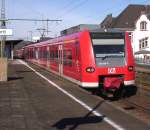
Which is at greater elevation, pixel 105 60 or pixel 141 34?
pixel 141 34

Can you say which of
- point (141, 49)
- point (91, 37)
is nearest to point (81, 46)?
point (91, 37)

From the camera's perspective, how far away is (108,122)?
11422mm

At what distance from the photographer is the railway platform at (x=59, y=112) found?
10922 millimetres

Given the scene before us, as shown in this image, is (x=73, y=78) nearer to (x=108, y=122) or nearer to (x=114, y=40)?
(x=114, y=40)

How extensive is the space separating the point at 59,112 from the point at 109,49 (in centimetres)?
493

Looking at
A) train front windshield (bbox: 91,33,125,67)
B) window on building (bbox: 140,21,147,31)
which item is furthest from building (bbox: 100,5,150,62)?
train front windshield (bbox: 91,33,125,67)

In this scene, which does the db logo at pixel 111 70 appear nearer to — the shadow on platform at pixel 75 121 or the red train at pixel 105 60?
the red train at pixel 105 60

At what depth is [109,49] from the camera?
1720 centimetres

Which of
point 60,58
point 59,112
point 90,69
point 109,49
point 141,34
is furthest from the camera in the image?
point 141,34

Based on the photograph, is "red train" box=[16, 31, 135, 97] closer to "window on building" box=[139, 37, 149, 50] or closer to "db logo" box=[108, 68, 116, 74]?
"db logo" box=[108, 68, 116, 74]

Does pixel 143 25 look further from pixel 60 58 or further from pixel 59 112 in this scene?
pixel 59 112

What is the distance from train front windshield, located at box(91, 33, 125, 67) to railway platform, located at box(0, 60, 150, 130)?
1.51 m

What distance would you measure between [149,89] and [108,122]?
10.4 m

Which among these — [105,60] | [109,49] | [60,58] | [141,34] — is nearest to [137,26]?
[141,34]
